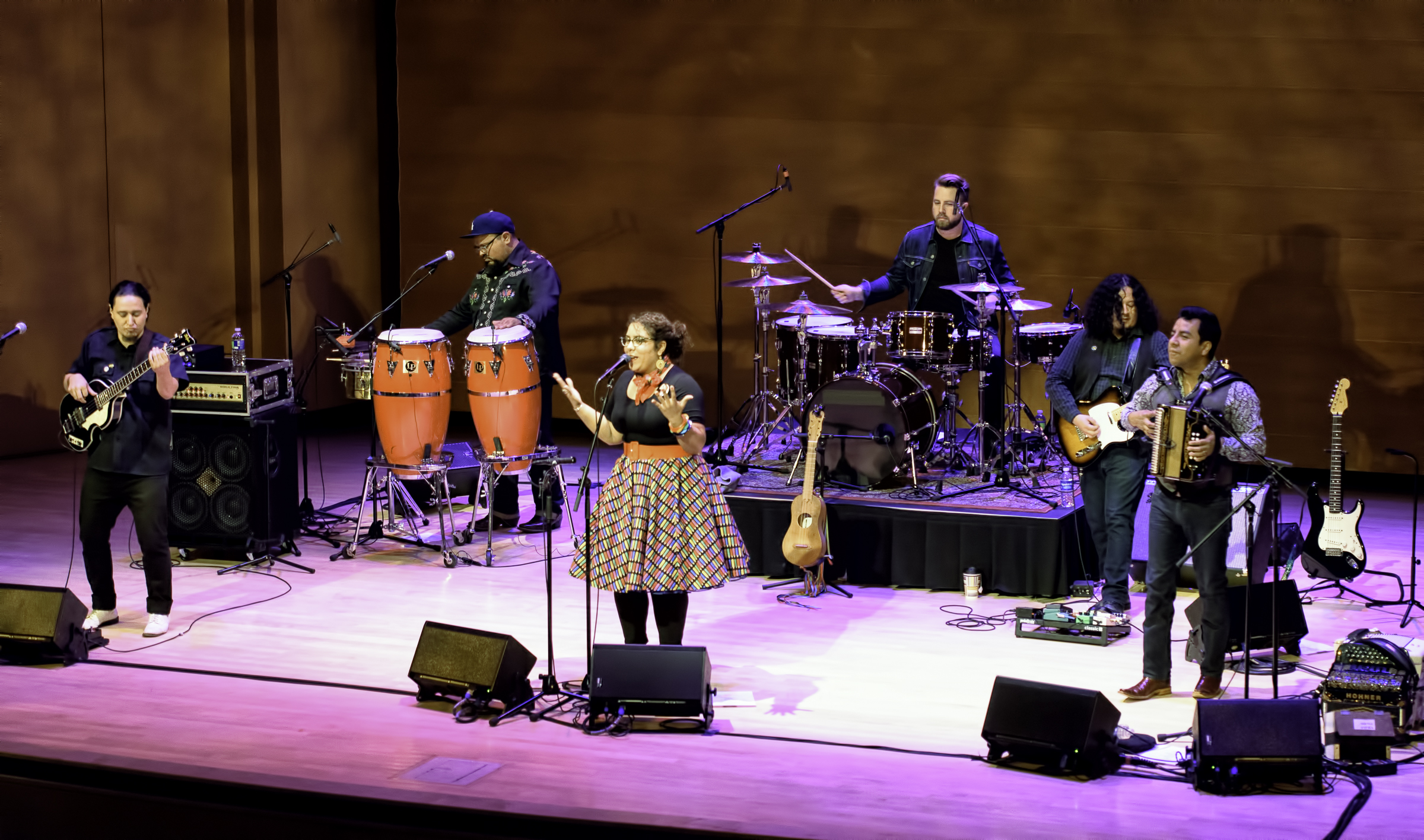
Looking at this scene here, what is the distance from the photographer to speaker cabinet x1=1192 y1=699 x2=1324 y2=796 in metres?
5.02

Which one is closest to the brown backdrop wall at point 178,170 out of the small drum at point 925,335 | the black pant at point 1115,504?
the small drum at point 925,335

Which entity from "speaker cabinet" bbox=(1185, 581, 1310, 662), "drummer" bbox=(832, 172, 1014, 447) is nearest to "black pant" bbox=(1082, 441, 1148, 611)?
"speaker cabinet" bbox=(1185, 581, 1310, 662)

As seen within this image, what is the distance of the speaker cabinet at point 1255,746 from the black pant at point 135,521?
15.7 feet

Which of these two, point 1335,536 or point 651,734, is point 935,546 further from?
point 651,734

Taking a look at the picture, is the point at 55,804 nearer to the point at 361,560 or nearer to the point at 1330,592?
the point at 361,560

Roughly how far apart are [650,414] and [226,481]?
364 centimetres

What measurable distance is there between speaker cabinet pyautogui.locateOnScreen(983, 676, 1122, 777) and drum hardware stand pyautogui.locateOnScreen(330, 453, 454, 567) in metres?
4.16

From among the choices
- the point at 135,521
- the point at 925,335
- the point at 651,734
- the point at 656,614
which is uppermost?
the point at 925,335

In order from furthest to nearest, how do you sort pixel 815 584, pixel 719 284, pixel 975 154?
1. pixel 975 154
2. pixel 719 284
3. pixel 815 584

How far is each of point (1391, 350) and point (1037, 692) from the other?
6.72 m

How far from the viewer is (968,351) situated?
899 centimetres

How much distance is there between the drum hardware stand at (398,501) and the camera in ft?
28.8

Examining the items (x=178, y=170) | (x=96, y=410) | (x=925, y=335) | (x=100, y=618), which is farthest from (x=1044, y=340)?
(x=178, y=170)

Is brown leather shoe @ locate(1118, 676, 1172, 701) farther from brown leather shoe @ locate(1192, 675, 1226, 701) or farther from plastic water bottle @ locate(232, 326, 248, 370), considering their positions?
plastic water bottle @ locate(232, 326, 248, 370)
